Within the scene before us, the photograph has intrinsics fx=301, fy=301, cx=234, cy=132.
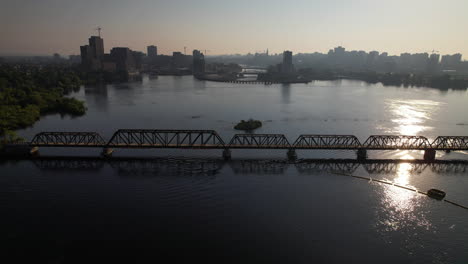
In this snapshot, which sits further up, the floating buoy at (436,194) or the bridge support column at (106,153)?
the bridge support column at (106,153)

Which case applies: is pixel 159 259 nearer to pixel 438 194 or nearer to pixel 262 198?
pixel 262 198

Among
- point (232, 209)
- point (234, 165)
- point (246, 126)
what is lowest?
point (232, 209)

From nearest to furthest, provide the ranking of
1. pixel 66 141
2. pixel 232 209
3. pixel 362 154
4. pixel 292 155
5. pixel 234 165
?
pixel 232 209 < pixel 234 165 < pixel 66 141 < pixel 292 155 < pixel 362 154

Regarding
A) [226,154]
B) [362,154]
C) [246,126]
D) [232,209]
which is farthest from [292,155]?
[246,126]

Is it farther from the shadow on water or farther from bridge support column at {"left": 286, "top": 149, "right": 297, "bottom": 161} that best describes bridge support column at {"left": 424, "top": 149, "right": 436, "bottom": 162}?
bridge support column at {"left": 286, "top": 149, "right": 297, "bottom": 161}

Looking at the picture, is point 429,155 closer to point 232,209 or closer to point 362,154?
point 362,154

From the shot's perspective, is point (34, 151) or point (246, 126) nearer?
point (34, 151)

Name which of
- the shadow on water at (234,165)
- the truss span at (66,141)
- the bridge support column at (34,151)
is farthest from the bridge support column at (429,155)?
the bridge support column at (34,151)

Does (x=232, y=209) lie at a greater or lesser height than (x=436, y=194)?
Answer: lesser

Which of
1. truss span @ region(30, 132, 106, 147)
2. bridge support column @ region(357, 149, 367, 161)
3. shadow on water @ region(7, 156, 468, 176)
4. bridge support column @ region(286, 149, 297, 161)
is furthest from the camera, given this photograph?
bridge support column @ region(357, 149, 367, 161)

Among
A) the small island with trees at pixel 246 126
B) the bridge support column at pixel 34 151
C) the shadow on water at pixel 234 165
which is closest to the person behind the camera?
the shadow on water at pixel 234 165

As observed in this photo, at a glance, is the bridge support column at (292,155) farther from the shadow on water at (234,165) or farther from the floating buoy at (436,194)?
the floating buoy at (436,194)

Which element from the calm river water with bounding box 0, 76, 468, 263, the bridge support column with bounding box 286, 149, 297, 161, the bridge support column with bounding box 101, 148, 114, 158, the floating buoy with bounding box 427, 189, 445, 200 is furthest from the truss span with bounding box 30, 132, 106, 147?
the floating buoy with bounding box 427, 189, 445, 200
